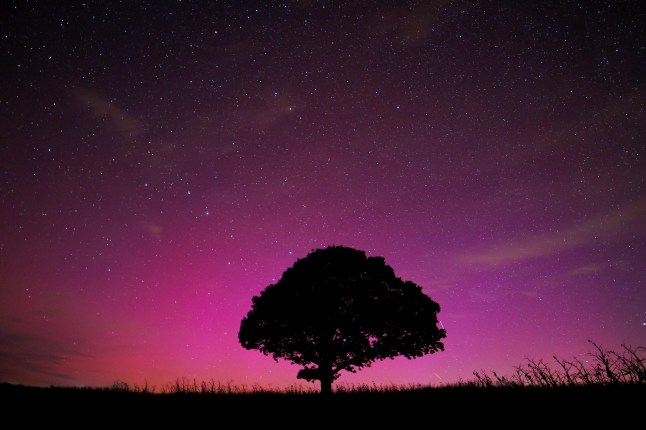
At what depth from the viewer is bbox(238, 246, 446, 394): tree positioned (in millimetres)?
22875

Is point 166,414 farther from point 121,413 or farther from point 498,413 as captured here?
point 498,413

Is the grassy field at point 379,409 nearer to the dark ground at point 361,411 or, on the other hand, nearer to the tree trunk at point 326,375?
the dark ground at point 361,411

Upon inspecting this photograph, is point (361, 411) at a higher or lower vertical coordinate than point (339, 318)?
lower

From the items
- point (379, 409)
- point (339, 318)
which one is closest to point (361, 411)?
point (379, 409)

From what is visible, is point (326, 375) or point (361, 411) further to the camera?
point (326, 375)

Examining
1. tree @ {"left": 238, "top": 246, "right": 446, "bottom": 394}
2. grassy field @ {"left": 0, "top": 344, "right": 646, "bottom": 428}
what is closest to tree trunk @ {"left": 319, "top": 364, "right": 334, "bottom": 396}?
tree @ {"left": 238, "top": 246, "right": 446, "bottom": 394}

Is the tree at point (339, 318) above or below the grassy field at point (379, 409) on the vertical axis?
above

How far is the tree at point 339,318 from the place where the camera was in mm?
22875

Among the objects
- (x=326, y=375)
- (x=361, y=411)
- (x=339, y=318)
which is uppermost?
(x=339, y=318)

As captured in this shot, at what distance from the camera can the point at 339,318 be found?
75.6 ft

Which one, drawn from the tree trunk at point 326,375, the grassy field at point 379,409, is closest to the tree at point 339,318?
the tree trunk at point 326,375

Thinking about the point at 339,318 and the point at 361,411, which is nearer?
the point at 361,411

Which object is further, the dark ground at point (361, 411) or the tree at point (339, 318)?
the tree at point (339, 318)

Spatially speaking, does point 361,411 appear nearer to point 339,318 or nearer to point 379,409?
point 379,409
